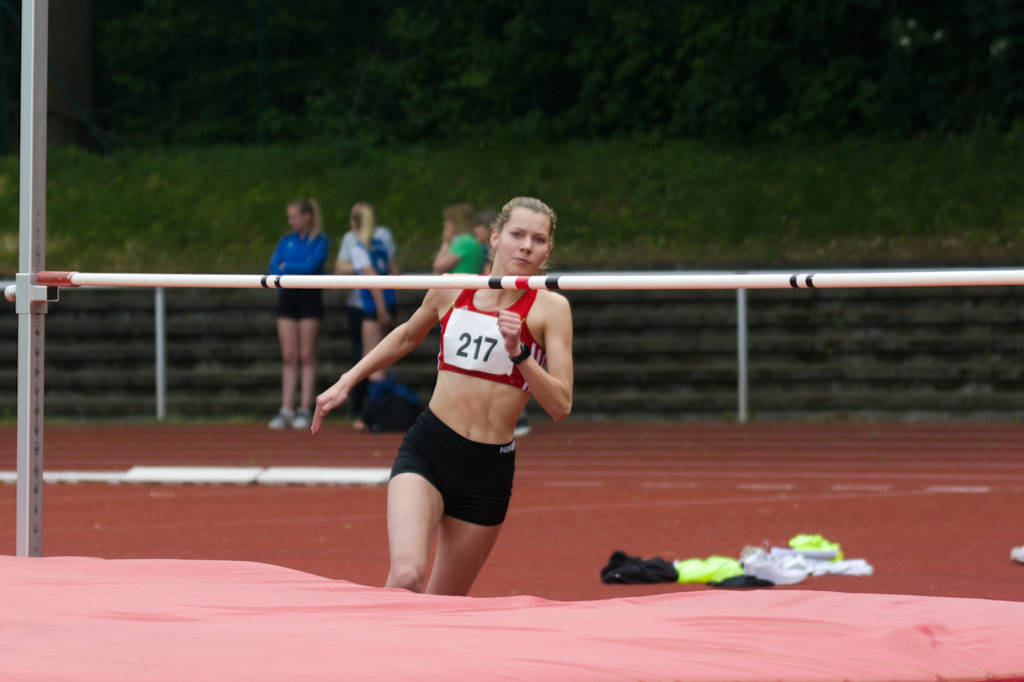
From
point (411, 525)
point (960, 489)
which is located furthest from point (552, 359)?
point (960, 489)

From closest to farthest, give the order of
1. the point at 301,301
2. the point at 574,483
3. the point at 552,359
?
the point at 552,359
the point at 574,483
the point at 301,301

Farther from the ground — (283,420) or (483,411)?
(483,411)

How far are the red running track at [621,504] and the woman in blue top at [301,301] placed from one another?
1.49 feet

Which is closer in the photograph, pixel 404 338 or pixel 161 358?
pixel 404 338

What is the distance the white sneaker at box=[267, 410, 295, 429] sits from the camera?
12.5 m

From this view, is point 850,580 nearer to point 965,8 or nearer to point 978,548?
point 978,548

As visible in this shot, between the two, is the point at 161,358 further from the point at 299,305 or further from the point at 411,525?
the point at 411,525

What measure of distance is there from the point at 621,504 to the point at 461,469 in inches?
156

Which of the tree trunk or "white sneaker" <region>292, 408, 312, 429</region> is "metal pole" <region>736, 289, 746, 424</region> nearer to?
"white sneaker" <region>292, 408, 312, 429</region>

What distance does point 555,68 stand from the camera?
2033cm

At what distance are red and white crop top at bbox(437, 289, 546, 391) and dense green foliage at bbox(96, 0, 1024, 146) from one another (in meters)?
14.5

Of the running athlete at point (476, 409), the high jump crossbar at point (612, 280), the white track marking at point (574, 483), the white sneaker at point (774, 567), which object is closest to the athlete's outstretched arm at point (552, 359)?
the running athlete at point (476, 409)

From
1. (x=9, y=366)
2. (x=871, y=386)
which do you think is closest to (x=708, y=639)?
(x=871, y=386)

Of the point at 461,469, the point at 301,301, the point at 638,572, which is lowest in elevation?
the point at 638,572
